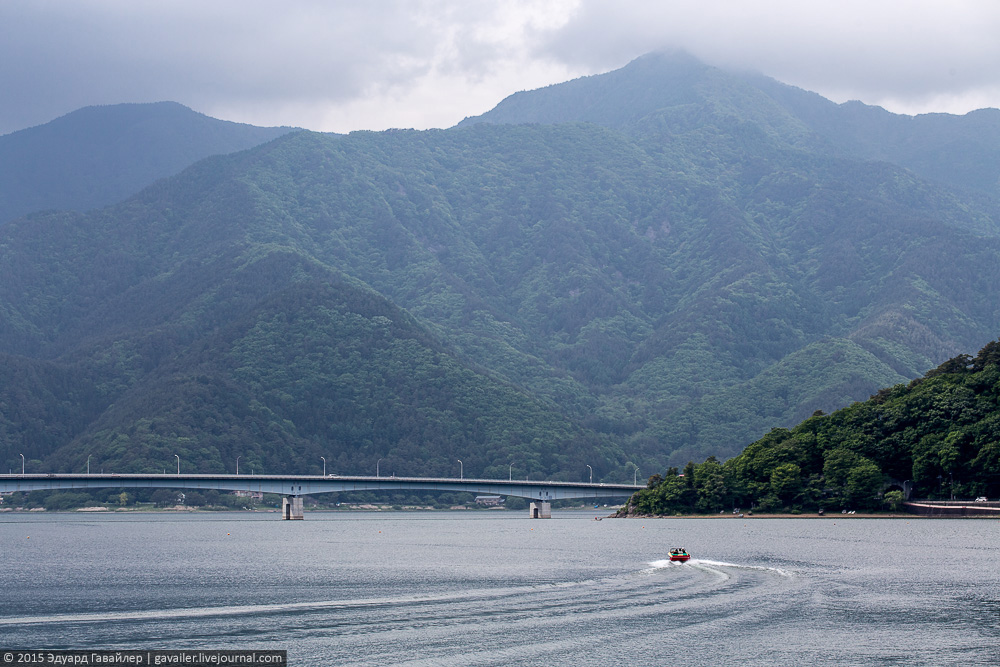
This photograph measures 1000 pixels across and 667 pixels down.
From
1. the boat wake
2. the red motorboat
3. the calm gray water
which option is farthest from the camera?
the red motorboat

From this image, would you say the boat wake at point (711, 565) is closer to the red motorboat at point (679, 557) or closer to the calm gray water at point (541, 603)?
the calm gray water at point (541, 603)

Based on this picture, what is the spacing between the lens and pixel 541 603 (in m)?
78.6

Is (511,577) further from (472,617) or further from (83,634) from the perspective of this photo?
(83,634)

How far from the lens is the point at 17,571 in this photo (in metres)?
112

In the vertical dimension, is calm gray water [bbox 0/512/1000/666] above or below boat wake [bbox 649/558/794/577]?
below

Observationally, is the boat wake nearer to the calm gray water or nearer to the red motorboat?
the calm gray water

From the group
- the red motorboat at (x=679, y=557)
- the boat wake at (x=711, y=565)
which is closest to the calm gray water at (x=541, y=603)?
the boat wake at (x=711, y=565)

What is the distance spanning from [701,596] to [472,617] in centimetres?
1859

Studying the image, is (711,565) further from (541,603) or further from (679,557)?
(541,603)

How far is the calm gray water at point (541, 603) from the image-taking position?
6191 centimetres

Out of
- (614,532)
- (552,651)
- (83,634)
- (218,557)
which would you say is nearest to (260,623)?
(83,634)

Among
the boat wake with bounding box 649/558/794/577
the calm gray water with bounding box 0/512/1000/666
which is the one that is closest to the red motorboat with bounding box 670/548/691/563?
the boat wake with bounding box 649/558/794/577

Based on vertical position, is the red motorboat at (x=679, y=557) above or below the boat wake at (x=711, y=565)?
above

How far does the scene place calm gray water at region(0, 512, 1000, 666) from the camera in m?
61.9
